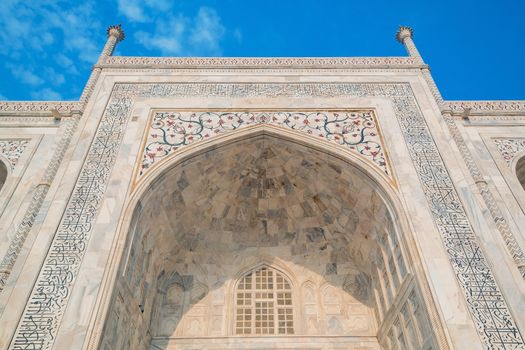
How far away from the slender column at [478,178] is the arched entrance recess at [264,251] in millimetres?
1317

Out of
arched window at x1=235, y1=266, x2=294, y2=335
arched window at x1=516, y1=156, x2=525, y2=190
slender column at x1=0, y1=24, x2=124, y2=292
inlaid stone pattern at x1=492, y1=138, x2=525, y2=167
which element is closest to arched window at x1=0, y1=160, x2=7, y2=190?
slender column at x1=0, y1=24, x2=124, y2=292

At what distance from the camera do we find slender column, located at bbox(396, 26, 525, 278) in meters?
5.46

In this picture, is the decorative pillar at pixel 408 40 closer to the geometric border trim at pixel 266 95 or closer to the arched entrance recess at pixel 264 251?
the geometric border trim at pixel 266 95

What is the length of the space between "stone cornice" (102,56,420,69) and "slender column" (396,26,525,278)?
51cm

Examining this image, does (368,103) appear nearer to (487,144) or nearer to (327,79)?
(327,79)

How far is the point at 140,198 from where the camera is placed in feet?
20.3

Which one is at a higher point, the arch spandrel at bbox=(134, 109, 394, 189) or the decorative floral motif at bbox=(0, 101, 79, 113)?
the decorative floral motif at bbox=(0, 101, 79, 113)

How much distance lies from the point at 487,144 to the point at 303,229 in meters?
3.52

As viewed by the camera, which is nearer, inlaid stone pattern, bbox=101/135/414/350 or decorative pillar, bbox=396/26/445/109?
inlaid stone pattern, bbox=101/135/414/350

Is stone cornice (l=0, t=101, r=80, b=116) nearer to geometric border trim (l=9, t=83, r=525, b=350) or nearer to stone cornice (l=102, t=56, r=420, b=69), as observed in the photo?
geometric border trim (l=9, t=83, r=525, b=350)

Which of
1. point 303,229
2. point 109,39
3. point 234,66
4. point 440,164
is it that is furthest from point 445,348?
point 109,39

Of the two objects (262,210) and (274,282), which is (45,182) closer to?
(262,210)

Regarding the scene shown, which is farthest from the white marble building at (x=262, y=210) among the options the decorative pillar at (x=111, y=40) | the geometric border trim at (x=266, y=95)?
the decorative pillar at (x=111, y=40)

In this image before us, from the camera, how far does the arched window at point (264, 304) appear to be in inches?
282
